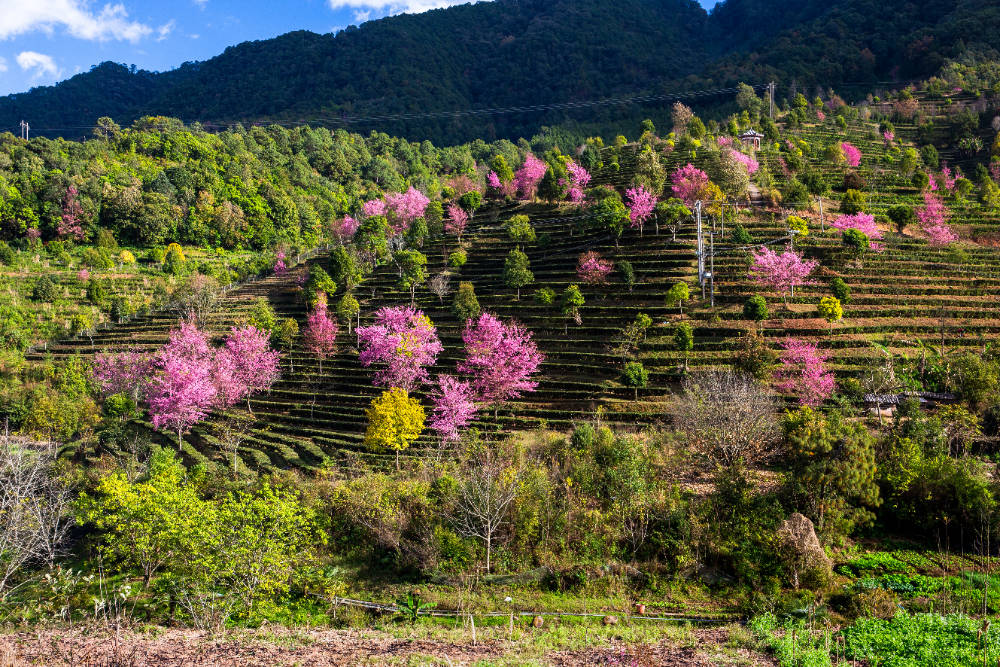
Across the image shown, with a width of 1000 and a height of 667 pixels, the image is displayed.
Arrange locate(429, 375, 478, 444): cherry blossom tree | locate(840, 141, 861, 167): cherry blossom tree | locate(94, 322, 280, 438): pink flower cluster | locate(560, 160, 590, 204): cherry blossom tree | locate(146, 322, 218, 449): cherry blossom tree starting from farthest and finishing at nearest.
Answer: locate(840, 141, 861, 167): cherry blossom tree < locate(560, 160, 590, 204): cherry blossom tree < locate(94, 322, 280, 438): pink flower cluster < locate(146, 322, 218, 449): cherry blossom tree < locate(429, 375, 478, 444): cherry blossom tree

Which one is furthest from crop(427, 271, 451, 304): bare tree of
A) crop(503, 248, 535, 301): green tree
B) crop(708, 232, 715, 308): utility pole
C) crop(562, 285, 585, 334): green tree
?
crop(708, 232, 715, 308): utility pole

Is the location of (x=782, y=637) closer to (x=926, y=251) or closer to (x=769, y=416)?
(x=769, y=416)

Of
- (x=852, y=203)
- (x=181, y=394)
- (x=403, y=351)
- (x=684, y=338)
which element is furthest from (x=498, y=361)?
(x=852, y=203)

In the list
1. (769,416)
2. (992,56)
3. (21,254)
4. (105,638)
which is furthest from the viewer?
(992,56)

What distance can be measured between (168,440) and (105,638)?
86.0 feet

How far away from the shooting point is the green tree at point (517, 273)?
42.0 metres

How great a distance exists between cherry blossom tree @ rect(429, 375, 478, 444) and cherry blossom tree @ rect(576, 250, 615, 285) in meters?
12.5

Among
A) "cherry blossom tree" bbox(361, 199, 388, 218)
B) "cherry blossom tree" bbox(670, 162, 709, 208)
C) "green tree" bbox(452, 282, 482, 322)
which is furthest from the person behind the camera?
"cherry blossom tree" bbox(361, 199, 388, 218)

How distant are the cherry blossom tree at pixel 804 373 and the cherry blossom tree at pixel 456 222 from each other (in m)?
30.8

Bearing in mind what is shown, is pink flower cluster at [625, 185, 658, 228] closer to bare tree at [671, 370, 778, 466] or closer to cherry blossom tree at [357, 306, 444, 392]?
cherry blossom tree at [357, 306, 444, 392]

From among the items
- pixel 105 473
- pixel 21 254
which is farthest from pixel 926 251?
pixel 21 254

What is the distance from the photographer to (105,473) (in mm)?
25094

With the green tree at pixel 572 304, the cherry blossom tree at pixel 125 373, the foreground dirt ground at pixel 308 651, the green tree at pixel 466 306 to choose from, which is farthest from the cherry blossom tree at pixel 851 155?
the cherry blossom tree at pixel 125 373

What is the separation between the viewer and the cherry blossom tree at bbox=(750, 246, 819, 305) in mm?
36375
